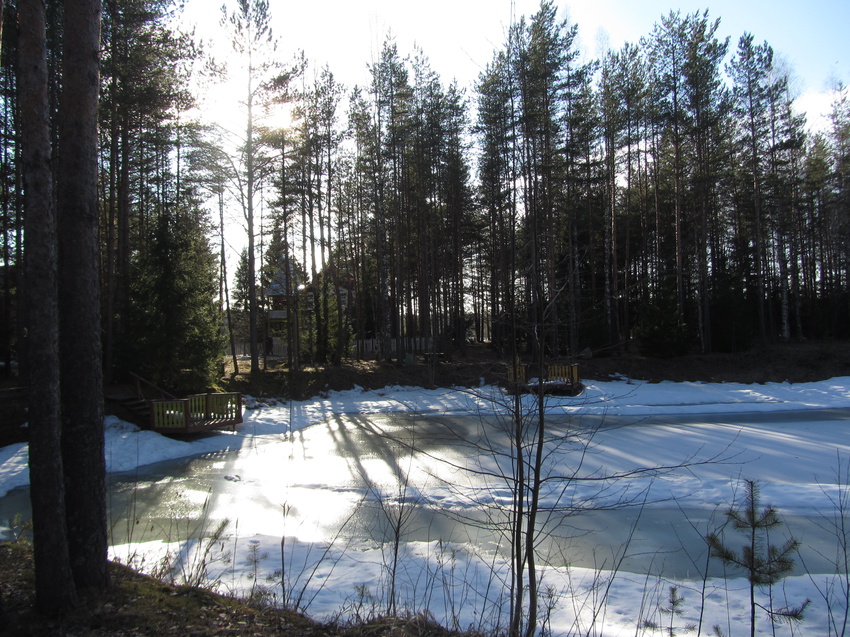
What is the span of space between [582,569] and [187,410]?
435 inches

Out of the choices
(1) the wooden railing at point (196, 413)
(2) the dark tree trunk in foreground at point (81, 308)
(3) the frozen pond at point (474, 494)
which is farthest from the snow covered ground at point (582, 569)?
(2) the dark tree trunk in foreground at point (81, 308)

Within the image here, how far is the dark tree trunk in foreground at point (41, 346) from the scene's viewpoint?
11.1 ft

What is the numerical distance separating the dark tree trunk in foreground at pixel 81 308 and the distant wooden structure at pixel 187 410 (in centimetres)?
1029

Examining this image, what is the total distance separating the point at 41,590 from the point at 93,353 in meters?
1.54

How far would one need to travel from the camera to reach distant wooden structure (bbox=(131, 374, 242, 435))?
13.5 meters

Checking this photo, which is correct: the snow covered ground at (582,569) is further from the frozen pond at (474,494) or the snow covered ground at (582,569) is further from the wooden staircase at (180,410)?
the wooden staircase at (180,410)

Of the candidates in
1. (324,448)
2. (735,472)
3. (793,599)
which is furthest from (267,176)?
(793,599)

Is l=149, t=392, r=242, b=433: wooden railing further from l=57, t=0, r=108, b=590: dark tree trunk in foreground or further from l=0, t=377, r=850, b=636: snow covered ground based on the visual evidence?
l=57, t=0, r=108, b=590: dark tree trunk in foreground

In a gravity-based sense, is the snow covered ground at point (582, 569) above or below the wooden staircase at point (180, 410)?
below

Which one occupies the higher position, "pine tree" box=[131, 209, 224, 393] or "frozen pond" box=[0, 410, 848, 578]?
"pine tree" box=[131, 209, 224, 393]

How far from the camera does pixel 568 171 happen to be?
24.3m

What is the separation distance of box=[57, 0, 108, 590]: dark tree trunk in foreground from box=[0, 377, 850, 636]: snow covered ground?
92 cm

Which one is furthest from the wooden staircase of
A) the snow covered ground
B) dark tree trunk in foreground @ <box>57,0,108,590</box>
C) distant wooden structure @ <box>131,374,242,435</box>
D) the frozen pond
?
dark tree trunk in foreground @ <box>57,0,108,590</box>

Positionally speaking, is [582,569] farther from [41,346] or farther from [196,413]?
[196,413]
